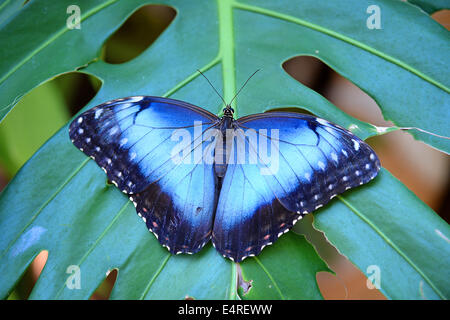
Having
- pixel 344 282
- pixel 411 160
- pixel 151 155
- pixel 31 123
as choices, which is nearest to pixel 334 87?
pixel 411 160

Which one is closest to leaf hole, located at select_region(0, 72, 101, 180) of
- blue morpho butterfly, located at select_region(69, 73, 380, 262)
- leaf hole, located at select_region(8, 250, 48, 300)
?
leaf hole, located at select_region(8, 250, 48, 300)

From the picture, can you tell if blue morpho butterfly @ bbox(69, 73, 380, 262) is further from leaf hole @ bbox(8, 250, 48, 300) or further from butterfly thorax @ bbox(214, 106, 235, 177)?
leaf hole @ bbox(8, 250, 48, 300)

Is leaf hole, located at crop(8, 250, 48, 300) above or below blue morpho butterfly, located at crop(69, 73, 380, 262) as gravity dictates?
below

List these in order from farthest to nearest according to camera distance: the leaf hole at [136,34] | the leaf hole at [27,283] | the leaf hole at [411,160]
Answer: the leaf hole at [411,160] < the leaf hole at [136,34] < the leaf hole at [27,283]

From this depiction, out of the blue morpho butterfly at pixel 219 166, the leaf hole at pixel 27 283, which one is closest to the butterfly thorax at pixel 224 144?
the blue morpho butterfly at pixel 219 166

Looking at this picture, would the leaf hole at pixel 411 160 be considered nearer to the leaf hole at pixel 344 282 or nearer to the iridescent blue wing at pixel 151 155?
the leaf hole at pixel 344 282

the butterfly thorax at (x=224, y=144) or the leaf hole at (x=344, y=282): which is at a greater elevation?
the butterfly thorax at (x=224, y=144)
